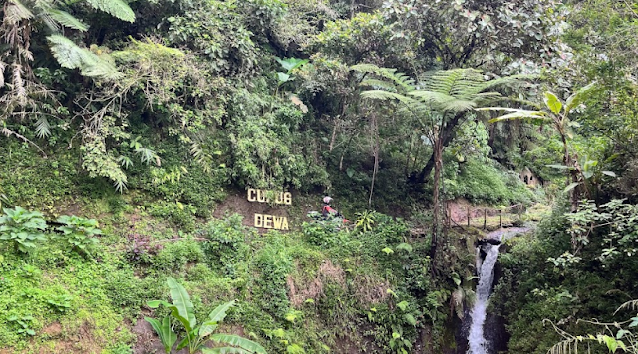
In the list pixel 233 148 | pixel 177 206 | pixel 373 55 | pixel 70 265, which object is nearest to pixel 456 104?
pixel 373 55

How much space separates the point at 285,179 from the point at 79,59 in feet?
16.4

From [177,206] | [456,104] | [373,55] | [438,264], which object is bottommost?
[438,264]

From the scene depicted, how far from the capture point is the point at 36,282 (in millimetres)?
5664

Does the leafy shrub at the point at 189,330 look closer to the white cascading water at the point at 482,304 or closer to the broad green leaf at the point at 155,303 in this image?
the broad green leaf at the point at 155,303

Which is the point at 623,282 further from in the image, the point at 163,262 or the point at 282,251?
the point at 163,262

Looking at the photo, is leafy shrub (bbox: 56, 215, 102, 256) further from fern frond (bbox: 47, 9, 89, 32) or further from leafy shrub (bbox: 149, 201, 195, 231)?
fern frond (bbox: 47, 9, 89, 32)

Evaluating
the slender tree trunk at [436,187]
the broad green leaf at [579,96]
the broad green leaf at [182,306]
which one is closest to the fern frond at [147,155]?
the broad green leaf at [182,306]

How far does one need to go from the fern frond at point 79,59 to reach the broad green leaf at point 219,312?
4539 millimetres

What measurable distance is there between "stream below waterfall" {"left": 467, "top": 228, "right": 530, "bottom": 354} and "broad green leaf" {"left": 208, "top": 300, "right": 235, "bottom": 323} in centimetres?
512

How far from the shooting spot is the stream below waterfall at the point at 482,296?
844 centimetres

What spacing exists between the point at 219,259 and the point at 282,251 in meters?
1.24

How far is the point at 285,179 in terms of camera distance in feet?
33.9

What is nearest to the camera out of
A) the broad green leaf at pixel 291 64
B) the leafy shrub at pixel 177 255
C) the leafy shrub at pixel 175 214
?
the leafy shrub at pixel 177 255

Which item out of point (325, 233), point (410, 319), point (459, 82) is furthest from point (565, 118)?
point (325, 233)
